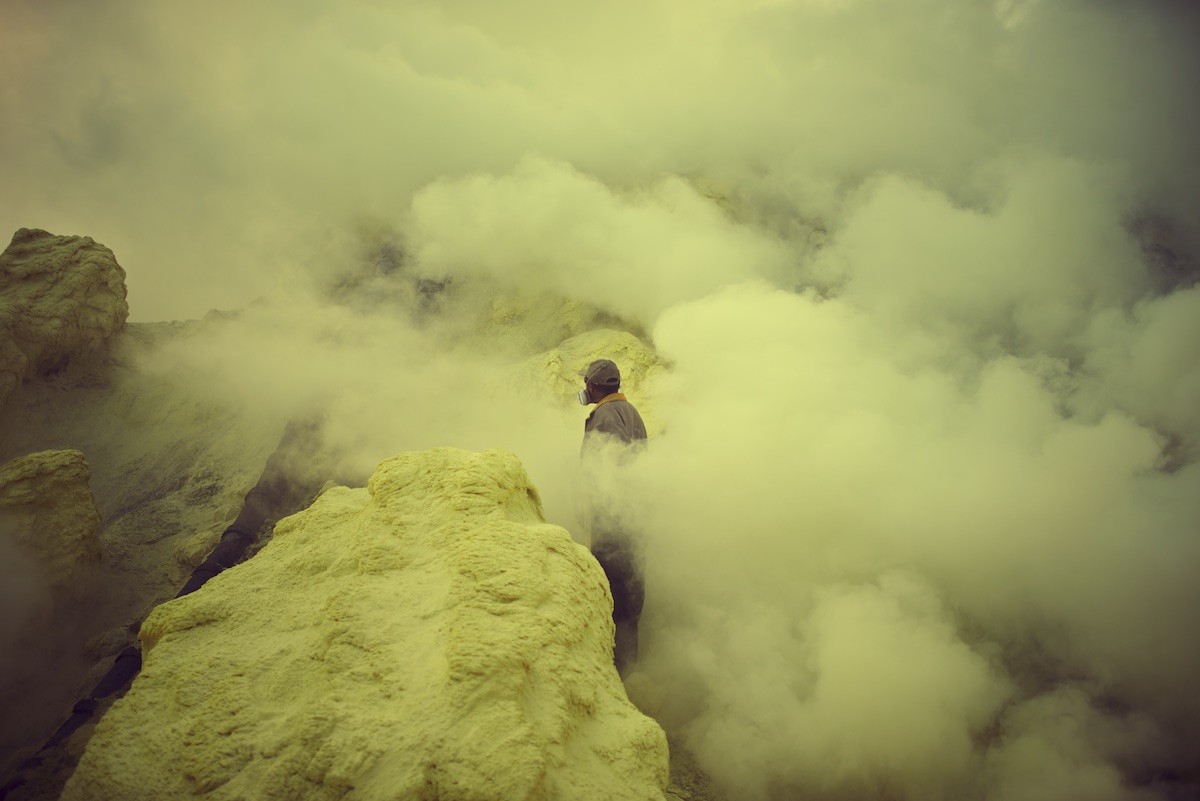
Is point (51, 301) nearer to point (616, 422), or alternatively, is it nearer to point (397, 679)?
point (616, 422)

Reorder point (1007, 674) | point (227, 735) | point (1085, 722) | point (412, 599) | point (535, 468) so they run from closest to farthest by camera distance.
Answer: point (227, 735), point (412, 599), point (1085, 722), point (1007, 674), point (535, 468)

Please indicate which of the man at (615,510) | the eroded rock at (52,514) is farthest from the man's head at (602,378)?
the eroded rock at (52,514)

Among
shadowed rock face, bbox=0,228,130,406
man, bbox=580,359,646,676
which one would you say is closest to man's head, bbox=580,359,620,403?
man, bbox=580,359,646,676

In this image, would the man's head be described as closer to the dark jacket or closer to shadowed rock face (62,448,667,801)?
the dark jacket

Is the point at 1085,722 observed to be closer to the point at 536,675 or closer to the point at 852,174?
the point at 536,675

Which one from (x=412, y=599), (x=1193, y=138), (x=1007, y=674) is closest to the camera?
(x=412, y=599)

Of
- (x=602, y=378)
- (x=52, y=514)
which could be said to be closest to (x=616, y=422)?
(x=602, y=378)

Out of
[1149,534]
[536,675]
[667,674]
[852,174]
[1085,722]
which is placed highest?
[852,174]

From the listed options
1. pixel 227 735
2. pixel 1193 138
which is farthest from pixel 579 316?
pixel 1193 138
